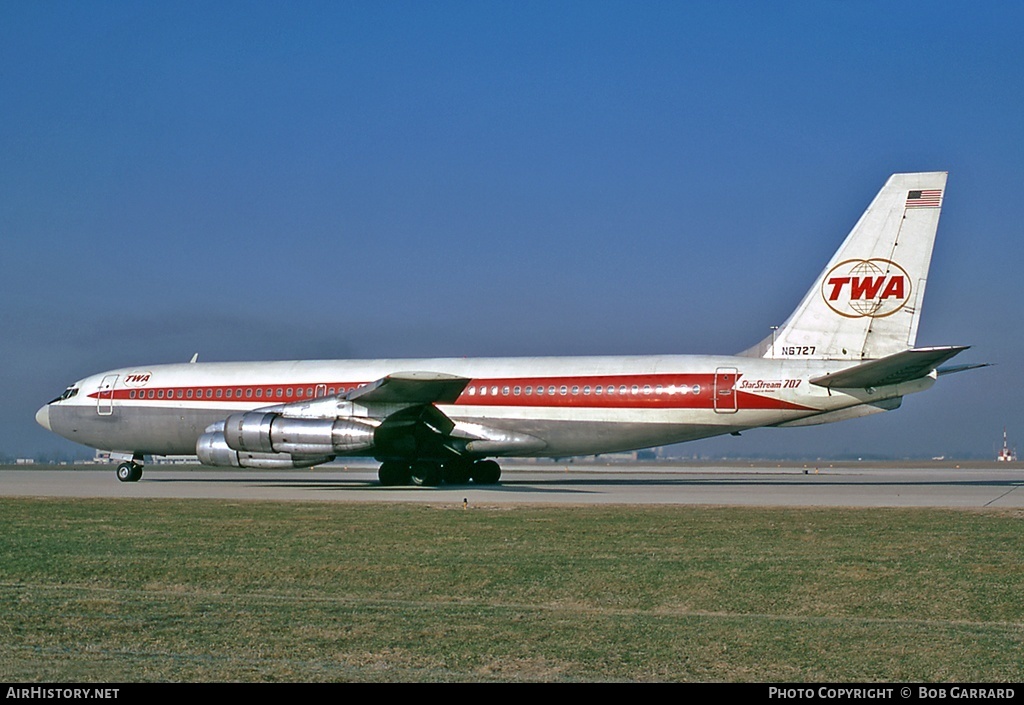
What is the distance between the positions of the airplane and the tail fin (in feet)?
0.10

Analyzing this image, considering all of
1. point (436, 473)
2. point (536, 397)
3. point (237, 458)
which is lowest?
point (436, 473)

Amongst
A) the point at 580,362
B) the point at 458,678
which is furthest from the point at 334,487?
the point at 458,678

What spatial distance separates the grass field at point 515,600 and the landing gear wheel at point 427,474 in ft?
43.1

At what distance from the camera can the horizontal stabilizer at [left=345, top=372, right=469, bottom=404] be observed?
96.1 feet

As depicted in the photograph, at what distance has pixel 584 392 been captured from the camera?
30.6m

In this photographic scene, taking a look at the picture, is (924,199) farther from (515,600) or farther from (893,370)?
(515,600)

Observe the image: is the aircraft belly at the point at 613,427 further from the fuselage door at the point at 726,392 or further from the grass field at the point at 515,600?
the grass field at the point at 515,600

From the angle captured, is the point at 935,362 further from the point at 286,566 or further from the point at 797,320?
the point at 286,566

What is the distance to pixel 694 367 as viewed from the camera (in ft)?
97.7

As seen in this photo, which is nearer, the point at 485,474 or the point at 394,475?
the point at 394,475

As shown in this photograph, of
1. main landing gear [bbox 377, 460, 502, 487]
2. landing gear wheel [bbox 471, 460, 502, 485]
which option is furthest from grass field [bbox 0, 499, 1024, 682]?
landing gear wheel [bbox 471, 460, 502, 485]
